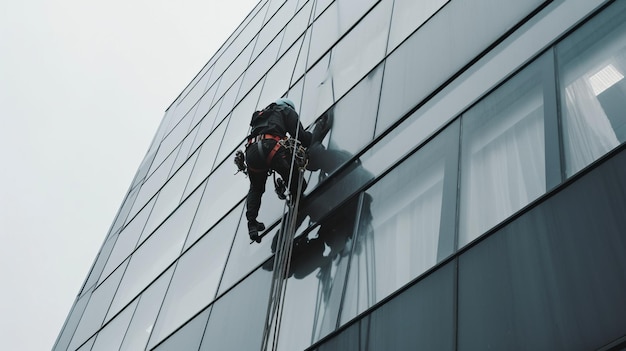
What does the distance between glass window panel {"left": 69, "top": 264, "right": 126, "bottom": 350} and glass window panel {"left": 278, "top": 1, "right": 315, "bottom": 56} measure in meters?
6.24

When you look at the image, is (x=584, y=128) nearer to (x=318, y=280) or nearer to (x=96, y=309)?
(x=318, y=280)

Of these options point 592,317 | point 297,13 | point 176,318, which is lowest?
point 592,317

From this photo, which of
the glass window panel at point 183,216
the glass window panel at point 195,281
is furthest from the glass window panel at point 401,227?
the glass window panel at point 183,216

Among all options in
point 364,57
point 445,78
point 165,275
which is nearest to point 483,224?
point 445,78

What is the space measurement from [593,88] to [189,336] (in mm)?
6497

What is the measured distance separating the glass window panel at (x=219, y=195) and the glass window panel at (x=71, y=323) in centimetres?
545

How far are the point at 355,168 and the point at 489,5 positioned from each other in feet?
7.88

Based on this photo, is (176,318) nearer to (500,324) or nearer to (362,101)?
(362,101)

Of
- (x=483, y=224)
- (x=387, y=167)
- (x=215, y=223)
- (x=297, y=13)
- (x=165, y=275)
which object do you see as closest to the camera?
(x=483, y=224)

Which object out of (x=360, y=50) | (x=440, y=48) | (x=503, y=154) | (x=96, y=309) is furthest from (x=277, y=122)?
(x=96, y=309)

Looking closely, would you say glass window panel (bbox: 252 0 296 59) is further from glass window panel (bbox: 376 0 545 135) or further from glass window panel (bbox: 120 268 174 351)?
glass window panel (bbox: 376 0 545 135)

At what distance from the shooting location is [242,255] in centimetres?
961

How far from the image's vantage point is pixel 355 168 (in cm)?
816

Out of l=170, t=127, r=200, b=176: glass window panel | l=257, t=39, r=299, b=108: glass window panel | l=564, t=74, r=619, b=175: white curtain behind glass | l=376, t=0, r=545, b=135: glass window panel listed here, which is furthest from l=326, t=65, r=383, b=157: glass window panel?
l=170, t=127, r=200, b=176: glass window panel
